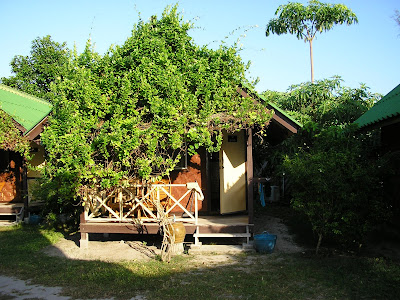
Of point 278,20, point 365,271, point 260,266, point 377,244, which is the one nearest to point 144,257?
point 260,266

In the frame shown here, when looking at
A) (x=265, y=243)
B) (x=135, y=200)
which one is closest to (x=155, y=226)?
(x=135, y=200)

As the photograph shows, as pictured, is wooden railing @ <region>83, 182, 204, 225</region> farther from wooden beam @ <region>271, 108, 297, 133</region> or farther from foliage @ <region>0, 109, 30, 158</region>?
foliage @ <region>0, 109, 30, 158</region>

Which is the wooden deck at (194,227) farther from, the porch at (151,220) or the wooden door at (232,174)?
the wooden door at (232,174)

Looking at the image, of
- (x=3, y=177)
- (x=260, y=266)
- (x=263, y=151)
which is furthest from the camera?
(x=263, y=151)

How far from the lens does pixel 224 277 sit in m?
6.41

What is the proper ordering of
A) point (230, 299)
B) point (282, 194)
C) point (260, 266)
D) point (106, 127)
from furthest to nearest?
point (282, 194) < point (106, 127) < point (260, 266) < point (230, 299)

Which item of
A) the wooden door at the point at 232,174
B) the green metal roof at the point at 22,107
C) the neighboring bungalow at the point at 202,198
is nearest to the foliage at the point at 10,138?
the green metal roof at the point at 22,107

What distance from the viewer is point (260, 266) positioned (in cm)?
710

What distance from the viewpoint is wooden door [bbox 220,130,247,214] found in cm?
1008

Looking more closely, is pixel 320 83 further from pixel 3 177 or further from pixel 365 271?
pixel 3 177

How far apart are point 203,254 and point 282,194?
9500mm

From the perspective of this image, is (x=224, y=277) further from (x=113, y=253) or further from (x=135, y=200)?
(x=135, y=200)

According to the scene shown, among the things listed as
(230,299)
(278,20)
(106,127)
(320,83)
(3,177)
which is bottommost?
(230,299)

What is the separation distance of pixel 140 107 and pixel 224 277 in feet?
13.3
